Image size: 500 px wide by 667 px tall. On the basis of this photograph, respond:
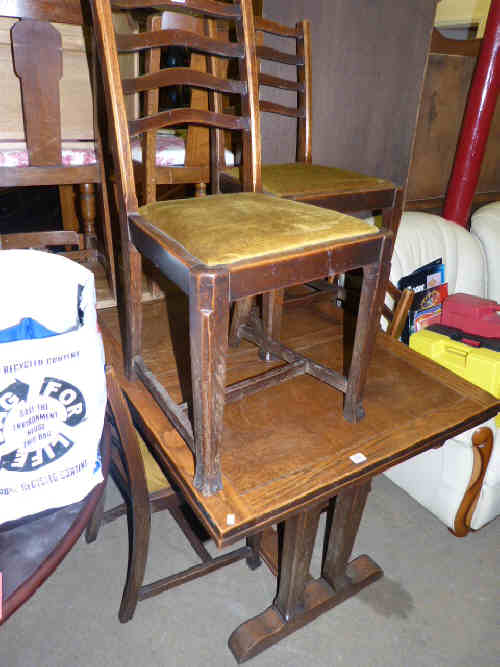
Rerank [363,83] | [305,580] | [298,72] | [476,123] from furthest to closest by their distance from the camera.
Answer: [476,123] → [363,83] → [298,72] → [305,580]

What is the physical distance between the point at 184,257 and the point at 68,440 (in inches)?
15.0

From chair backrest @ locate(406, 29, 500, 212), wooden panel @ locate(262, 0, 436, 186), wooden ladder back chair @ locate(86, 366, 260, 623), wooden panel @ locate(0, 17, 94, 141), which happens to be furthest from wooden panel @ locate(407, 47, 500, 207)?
wooden ladder back chair @ locate(86, 366, 260, 623)

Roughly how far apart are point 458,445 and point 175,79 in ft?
4.76

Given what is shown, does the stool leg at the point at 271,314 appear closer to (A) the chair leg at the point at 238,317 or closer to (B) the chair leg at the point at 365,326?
(A) the chair leg at the point at 238,317

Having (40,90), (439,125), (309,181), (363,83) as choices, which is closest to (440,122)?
(439,125)

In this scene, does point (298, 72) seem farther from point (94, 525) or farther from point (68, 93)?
point (94, 525)

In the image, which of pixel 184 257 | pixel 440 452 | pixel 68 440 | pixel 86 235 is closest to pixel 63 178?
pixel 86 235

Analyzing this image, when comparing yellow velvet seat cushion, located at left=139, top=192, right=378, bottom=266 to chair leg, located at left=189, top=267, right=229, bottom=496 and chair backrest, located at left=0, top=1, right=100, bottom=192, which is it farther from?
chair backrest, located at left=0, top=1, right=100, bottom=192

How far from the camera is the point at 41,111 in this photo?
1.51 m

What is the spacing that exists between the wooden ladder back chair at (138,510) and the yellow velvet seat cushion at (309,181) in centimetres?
75

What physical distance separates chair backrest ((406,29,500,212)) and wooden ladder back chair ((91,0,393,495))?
139cm

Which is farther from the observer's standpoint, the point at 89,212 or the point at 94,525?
the point at 89,212

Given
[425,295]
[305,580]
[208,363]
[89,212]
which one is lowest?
[305,580]

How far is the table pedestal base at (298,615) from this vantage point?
1359 millimetres
